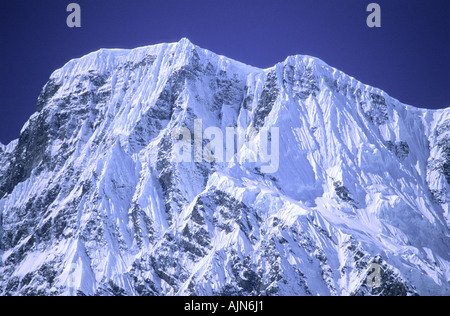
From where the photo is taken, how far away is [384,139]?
134875 mm

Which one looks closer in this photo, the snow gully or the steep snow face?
the steep snow face

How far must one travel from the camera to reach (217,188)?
117 m

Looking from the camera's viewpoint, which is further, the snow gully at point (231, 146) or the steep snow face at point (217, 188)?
the snow gully at point (231, 146)

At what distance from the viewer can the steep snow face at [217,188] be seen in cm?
10756

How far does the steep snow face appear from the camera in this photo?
4235 inches

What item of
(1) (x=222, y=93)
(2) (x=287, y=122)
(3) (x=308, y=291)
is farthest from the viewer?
(1) (x=222, y=93)

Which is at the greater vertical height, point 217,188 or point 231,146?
point 231,146

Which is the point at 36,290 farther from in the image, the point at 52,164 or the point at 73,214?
the point at 52,164

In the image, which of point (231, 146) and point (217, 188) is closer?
point (217, 188)

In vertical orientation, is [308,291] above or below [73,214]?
below

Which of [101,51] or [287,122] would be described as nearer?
[287,122]

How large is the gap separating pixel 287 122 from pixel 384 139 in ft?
53.7
